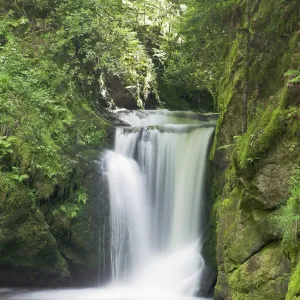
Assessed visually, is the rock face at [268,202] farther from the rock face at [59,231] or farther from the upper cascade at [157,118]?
the upper cascade at [157,118]

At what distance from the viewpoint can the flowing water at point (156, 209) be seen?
32.1 ft

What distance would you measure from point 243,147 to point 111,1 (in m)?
10.0

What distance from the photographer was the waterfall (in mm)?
10078

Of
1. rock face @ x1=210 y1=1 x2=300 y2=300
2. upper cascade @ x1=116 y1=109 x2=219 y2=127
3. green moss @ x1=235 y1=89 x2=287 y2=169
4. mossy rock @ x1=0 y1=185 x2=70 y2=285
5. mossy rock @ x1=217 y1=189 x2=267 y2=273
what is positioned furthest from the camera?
upper cascade @ x1=116 y1=109 x2=219 y2=127

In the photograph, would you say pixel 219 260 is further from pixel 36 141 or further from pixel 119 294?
pixel 36 141

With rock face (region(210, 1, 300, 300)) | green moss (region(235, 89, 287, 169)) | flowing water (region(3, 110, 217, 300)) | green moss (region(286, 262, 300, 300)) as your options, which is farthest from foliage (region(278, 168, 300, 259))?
flowing water (region(3, 110, 217, 300))

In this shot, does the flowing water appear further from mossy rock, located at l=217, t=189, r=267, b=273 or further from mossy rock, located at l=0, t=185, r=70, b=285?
mossy rock, located at l=217, t=189, r=267, b=273

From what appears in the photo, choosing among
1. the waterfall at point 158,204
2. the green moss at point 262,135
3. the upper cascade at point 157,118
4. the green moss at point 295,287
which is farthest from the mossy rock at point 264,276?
the upper cascade at point 157,118

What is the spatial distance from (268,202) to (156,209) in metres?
5.55

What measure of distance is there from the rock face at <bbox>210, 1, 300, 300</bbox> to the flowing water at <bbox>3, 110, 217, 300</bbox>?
2.88 metres

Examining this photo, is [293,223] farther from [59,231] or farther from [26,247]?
[59,231]

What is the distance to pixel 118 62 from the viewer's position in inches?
535

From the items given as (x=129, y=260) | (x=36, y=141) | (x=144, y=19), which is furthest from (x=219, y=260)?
(x=144, y=19)

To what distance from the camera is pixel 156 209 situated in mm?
10930
